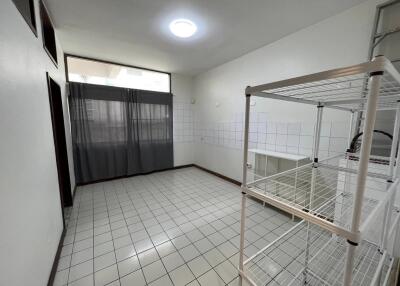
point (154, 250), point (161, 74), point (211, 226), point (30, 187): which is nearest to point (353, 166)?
point (211, 226)

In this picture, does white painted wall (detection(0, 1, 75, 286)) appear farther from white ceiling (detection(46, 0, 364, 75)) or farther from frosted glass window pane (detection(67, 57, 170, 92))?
frosted glass window pane (detection(67, 57, 170, 92))

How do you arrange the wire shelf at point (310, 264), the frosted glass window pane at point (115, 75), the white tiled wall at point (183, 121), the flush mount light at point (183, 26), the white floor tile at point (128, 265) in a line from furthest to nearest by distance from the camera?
the white tiled wall at point (183, 121), the frosted glass window pane at point (115, 75), the flush mount light at point (183, 26), the white floor tile at point (128, 265), the wire shelf at point (310, 264)

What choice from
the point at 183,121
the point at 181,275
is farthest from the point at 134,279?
the point at 183,121

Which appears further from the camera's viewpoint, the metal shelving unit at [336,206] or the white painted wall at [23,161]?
the white painted wall at [23,161]

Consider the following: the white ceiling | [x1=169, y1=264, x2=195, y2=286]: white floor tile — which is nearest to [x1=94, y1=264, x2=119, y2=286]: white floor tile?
[x1=169, y1=264, x2=195, y2=286]: white floor tile

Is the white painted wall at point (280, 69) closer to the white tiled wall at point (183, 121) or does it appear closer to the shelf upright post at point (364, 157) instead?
the white tiled wall at point (183, 121)

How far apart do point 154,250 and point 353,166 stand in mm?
2045

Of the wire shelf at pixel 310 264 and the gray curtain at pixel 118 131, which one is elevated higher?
the gray curtain at pixel 118 131

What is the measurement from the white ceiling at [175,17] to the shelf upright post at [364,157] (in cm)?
172

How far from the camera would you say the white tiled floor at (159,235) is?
1388 mm

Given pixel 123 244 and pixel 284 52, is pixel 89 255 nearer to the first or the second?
pixel 123 244

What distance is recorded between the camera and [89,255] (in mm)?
1580

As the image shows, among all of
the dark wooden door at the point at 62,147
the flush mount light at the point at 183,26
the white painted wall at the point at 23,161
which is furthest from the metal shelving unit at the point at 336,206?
the dark wooden door at the point at 62,147

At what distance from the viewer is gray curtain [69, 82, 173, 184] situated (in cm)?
316
